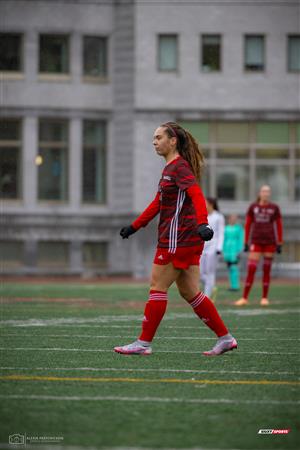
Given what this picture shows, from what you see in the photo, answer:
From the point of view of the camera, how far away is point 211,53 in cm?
4119

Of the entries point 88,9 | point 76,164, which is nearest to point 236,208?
point 76,164

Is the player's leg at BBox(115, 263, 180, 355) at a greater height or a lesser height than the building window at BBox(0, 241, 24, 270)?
greater

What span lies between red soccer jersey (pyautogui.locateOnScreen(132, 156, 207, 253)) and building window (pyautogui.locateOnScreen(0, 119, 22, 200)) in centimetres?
2985

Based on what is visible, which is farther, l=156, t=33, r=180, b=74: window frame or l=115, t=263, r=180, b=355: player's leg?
l=156, t=33, r=180, b=74: window frame

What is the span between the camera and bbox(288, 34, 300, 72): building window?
41.4 meters

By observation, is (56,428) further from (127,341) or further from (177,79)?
(177,79)

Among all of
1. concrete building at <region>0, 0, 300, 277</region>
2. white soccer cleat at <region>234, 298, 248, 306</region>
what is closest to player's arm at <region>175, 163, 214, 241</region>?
white soccer cleat at <region>234, 298, 248, 306</region>

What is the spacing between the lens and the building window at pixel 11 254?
40.9 m

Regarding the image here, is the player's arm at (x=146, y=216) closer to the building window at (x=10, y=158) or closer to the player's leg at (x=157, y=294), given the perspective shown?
the player's leg at (x=157, y=294)

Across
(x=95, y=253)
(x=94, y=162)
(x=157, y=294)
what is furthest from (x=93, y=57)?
(x=157, y=294)

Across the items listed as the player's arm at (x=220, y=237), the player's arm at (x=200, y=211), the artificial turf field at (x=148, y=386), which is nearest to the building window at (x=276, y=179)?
the player's arm at (x=220, y=237)

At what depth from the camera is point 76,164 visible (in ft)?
135

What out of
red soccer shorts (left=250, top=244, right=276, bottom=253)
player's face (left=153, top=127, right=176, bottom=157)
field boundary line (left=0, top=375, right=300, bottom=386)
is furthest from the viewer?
red soccer shorts (left=250, top=244, right=276, bottom=253)

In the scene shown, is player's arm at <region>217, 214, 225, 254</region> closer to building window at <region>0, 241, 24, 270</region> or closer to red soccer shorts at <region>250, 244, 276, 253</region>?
red soccer shorts at <region>250, 244, 276, 253</region>
